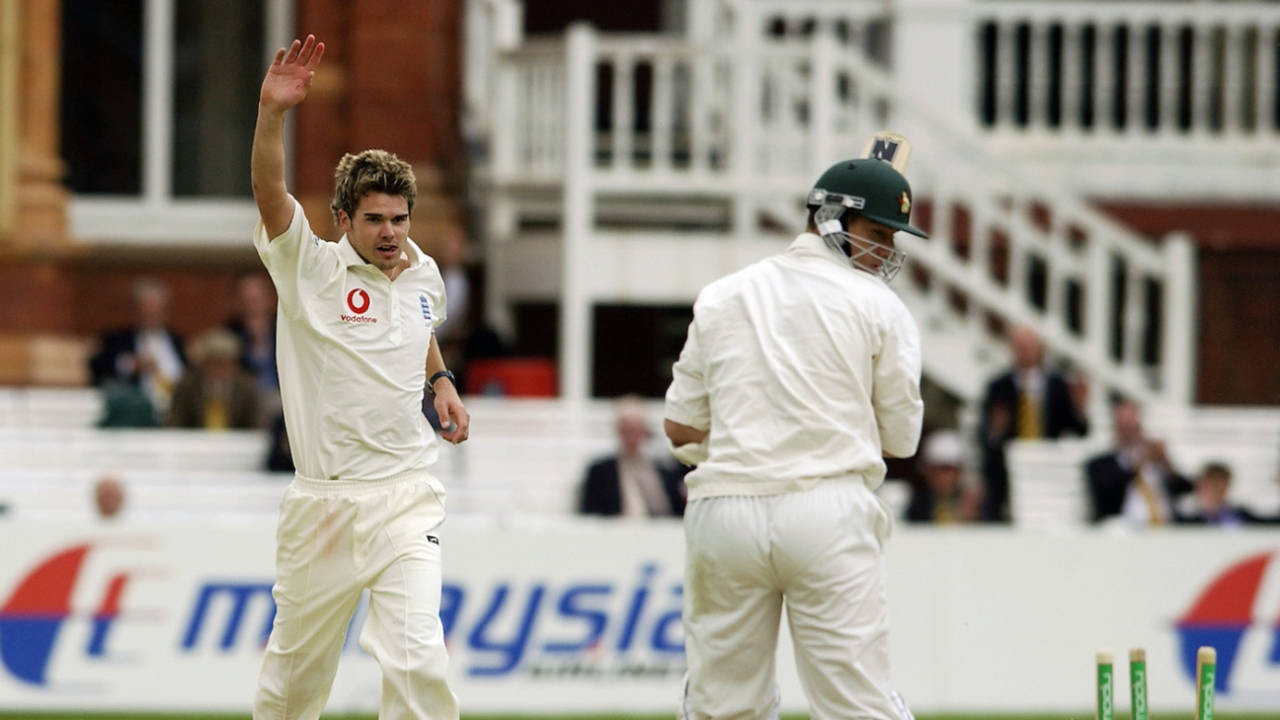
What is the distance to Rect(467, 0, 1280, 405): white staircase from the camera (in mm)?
13516

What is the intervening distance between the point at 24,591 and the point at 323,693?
4.62 metres

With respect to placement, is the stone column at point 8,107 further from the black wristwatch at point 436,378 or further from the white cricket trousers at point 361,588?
the white cricket trousers at point 361,588

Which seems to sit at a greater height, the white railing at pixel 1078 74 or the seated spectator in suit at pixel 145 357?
the white railing at pixel 1078 74

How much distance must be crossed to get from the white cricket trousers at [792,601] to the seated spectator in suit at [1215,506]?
612cm

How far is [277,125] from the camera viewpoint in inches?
233

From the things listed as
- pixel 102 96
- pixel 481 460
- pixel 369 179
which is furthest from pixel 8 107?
pixel 369 179

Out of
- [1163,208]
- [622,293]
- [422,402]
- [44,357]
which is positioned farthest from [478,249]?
[422,402]

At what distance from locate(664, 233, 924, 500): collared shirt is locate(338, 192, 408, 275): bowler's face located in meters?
0.86

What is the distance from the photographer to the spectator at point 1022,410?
1220cm

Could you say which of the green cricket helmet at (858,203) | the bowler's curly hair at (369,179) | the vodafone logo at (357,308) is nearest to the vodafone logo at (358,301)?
the vodafone logo at (357,308)

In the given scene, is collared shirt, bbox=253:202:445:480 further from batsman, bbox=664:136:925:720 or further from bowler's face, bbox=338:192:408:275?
batsman, bbox=664:136:925:720

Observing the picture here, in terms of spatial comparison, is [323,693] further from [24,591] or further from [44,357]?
[44,357]

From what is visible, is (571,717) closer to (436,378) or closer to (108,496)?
(108,496)

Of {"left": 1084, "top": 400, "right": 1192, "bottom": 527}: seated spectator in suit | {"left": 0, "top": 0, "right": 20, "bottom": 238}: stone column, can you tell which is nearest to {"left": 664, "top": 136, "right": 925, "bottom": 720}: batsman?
{"left": 1084, "top": 400, "right": 1192, "bottom": 527}: seated spectator in suit
